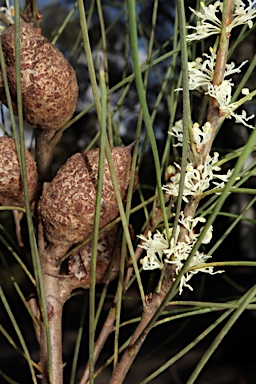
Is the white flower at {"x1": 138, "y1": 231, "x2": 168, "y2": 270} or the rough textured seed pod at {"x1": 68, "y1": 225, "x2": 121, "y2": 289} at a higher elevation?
the white flower at {"x1": 138, "y1": 231, "x2": 168, "y2": 270}

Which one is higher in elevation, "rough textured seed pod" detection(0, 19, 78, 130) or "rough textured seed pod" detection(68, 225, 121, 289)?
"rough textured seed pod" detection(0, 19, 78, 130)

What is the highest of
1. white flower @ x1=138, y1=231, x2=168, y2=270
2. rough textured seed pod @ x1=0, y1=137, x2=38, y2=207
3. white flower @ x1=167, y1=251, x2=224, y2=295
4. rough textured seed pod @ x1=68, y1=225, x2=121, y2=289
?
rough textured seed pod @ x1=0, y1=137, x2=38, y2=207

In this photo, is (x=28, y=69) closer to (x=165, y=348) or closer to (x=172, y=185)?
(x=172, y=185)

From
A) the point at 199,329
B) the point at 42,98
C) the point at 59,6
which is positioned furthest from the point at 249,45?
the point at 42,98
